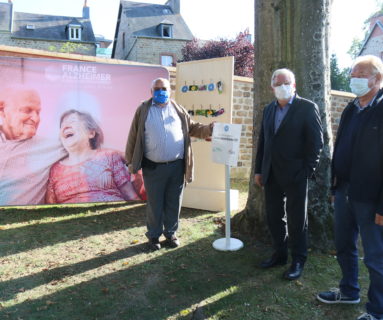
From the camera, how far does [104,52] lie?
160 ft

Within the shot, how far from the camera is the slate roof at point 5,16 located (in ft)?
107

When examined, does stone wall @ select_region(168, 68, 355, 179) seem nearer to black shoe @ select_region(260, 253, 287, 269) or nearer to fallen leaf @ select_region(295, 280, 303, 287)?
black shoe @ select_region(260, 253, 287, 269)

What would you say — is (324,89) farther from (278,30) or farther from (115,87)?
(115,87)

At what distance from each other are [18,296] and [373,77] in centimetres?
341


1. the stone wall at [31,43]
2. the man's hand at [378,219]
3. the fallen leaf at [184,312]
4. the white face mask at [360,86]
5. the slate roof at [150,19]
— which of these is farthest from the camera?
the stone wall at [31,43]

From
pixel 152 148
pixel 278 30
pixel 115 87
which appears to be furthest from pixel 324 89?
pixel 115 87

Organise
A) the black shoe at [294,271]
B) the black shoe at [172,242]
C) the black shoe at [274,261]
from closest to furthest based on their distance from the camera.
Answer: the black shoe at [294,271]
the black shoe at [274,261]
the black shoe at [172,242]

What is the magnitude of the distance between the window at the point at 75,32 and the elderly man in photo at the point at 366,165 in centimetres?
3638

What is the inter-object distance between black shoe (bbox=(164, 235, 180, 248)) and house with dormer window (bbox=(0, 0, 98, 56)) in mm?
Result: 31531

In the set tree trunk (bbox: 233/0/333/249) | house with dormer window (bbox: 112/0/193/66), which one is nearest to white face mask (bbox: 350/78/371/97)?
tree trunk (bbox: 233/0/333/249)

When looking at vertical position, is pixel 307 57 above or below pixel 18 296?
above

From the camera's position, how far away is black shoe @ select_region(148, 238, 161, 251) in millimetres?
4285

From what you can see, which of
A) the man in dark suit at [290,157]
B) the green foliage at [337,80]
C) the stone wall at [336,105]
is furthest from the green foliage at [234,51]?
the man in dark suit at [290,157]

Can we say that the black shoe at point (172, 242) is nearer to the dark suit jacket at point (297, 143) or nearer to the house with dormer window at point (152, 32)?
the dark suit jacket at point (297, 143)
